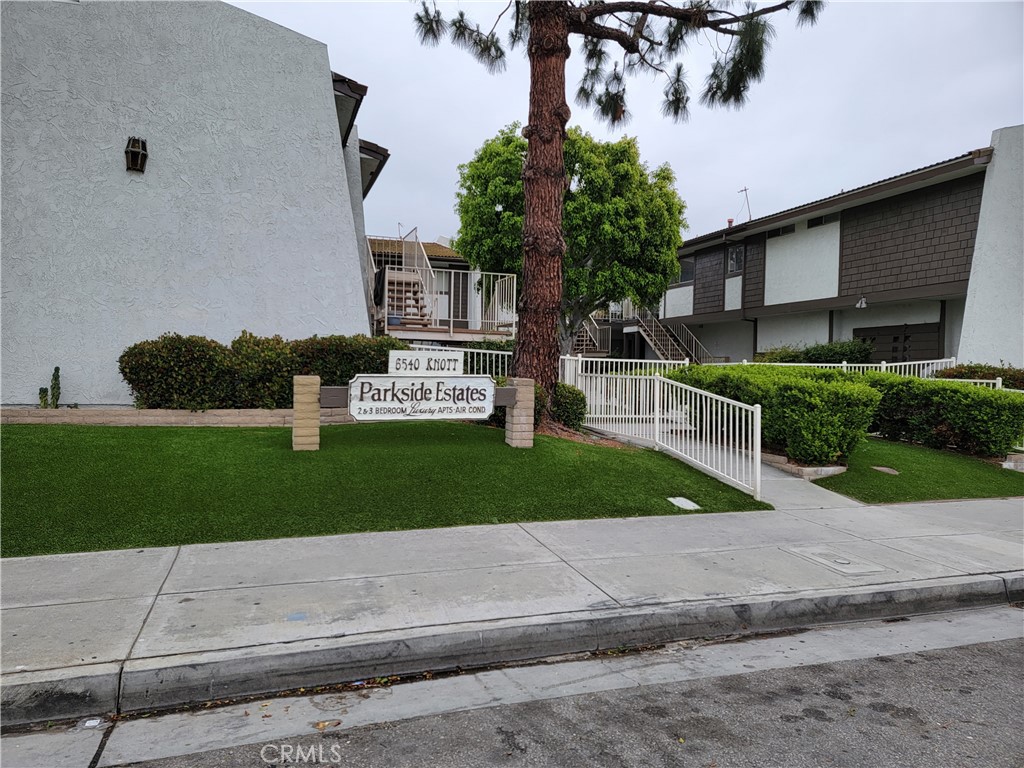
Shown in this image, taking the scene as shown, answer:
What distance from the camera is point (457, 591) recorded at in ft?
14.7

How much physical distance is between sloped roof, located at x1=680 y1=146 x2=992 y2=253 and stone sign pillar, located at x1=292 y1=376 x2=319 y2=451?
1641 cm

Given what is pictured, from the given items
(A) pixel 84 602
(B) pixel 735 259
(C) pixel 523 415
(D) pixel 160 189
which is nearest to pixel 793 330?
(B) pixel 735 259

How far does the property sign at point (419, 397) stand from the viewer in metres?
7.74

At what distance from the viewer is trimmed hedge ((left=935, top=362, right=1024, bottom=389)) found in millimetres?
13883

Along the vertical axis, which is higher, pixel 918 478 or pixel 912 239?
pixel 912 239

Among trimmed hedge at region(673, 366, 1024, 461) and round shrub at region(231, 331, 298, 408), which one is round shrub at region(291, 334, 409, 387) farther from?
trimmed hedge at region(673, 366, 1024, 461)

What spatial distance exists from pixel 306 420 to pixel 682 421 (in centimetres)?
522

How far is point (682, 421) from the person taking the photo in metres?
9.39

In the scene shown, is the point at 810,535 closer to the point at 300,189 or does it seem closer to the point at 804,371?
the point at 804,371

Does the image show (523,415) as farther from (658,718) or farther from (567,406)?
(658,718)

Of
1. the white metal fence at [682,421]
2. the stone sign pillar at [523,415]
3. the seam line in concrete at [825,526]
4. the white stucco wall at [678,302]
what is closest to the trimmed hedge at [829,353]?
the white stucco wall at [678,302]

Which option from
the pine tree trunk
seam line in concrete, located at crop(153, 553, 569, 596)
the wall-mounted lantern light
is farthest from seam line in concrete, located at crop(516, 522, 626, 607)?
the wall-mounted lantern light

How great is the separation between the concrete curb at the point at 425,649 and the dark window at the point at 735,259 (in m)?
20.9

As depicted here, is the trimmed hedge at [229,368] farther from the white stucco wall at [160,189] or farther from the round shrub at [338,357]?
the white stucco wall at [160,189]
